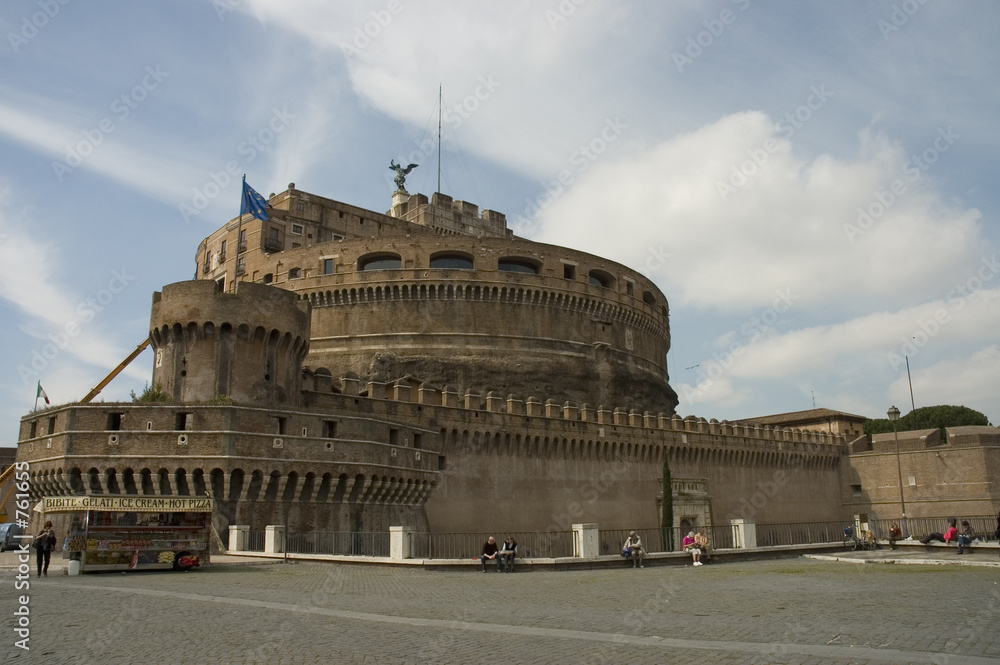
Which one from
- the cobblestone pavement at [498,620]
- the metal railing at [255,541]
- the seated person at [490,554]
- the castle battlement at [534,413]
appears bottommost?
the cobblestone pavement at [498,620]

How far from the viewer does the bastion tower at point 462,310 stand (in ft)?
157

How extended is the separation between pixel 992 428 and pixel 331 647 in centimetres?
5536

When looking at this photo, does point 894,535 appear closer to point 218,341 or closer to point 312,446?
point 312,446

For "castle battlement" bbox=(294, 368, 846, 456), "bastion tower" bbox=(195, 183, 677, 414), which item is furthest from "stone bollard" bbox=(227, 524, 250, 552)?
"bastion tower" bbox=(195, 183, 677, 414)

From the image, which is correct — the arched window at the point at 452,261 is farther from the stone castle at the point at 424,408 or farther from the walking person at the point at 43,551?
the walking person at the point at 43,551

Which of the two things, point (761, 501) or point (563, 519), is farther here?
point (761, 501)

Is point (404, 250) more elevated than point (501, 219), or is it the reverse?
point (501, 219)

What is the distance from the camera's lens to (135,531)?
1908 centimetres

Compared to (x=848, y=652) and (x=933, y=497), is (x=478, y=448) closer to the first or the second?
(x=848, y=652)

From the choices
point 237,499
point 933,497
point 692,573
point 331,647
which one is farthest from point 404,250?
point 331,647

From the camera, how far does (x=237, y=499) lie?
25.9m

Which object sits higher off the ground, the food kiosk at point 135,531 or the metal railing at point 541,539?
the food kiosk at point 135,531

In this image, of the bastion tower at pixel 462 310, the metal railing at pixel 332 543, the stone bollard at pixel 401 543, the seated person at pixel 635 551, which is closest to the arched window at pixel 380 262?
the bastion tower at pixel 462 310

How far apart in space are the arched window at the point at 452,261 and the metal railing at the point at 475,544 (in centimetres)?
1894
